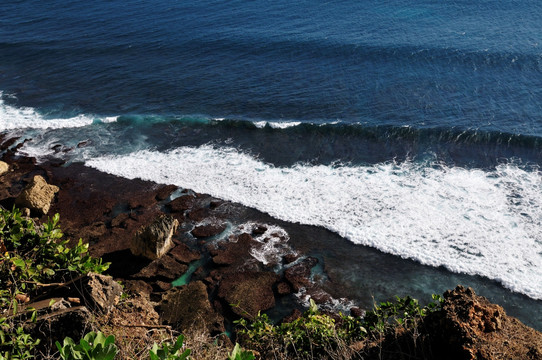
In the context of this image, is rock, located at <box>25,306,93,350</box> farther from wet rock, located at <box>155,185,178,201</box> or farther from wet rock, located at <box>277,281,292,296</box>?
wet rock, located at <box>155,185,178,201</box>

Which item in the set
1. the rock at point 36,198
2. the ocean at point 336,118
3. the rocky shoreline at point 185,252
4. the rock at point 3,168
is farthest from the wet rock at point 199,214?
the rock at point 3,168

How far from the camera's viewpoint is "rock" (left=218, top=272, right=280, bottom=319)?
1120 centimetres

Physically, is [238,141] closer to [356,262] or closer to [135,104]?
[135,104]

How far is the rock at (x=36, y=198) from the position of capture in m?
14.3

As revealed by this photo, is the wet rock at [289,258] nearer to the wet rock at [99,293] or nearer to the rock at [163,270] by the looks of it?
the rock at [163,270]

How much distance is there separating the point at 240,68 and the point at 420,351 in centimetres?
2049

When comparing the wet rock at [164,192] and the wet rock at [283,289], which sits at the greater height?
the wet rock at [164,192]

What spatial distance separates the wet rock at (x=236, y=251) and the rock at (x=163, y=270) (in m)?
0.97

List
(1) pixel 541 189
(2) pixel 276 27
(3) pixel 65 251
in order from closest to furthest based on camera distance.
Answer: (3) pixel 65 251 → (1) pixel 541 189 → (2) pixel 276 27

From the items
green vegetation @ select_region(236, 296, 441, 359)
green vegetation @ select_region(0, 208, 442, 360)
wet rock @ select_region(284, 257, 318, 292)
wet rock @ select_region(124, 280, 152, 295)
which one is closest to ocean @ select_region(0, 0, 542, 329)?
wet rock @ select_region(284, 257, 318, 292)

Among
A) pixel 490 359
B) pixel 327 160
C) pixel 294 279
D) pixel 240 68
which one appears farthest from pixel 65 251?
pixel 240 68

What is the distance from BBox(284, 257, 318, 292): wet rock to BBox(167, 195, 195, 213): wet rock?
4319mm

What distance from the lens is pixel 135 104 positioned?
22141 mm

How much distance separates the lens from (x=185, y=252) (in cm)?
1290
